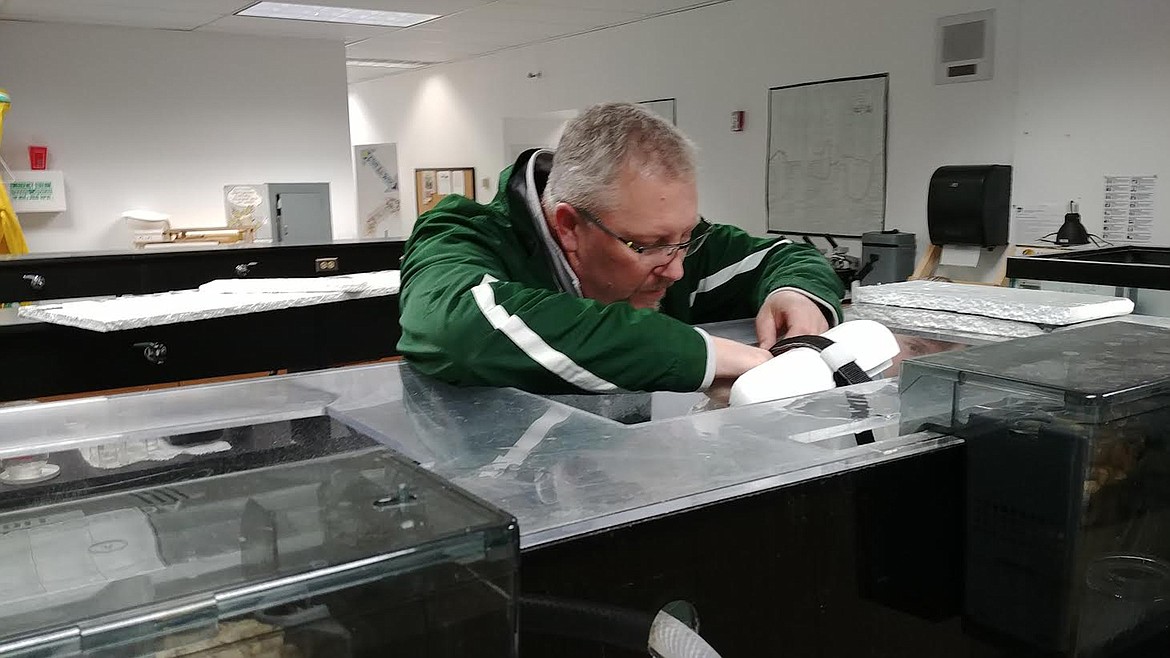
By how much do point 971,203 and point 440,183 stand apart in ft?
17.8

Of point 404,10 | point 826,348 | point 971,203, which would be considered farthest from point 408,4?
point 826,348

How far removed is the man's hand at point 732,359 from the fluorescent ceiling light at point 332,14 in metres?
5.06

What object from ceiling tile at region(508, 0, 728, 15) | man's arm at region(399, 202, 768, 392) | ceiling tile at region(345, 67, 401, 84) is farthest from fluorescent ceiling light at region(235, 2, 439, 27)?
man's arm at region(399, 202, 768, 392)

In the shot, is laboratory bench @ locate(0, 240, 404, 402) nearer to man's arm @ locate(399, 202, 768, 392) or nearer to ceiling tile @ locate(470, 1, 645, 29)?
man's arm @ locate(399, 202, 768, 392)

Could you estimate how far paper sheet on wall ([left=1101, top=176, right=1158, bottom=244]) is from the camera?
3.76 metres

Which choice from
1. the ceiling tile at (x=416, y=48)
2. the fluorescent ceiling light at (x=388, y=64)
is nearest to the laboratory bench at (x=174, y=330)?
the ceiling tile at (x=416, y=48)

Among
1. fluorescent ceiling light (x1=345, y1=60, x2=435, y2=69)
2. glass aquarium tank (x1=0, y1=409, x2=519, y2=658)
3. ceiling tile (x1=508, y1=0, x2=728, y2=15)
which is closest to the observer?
glass aquarium tank (x1=0, y1=409, x2=519, y2=658)

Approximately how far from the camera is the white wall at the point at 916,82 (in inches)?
150

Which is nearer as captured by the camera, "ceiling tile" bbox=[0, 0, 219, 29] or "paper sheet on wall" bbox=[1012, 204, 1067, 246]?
"paper sheet on wall" bbox=[1012, 204, 1067, 246]

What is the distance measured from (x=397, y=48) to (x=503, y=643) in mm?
7367

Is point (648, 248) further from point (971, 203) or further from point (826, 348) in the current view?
point (971, 203)

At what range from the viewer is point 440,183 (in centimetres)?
850

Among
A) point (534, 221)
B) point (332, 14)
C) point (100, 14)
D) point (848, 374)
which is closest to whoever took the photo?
point (848, 374)

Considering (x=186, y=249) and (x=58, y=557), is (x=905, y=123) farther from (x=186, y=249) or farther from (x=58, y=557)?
(x=58, y=557)
